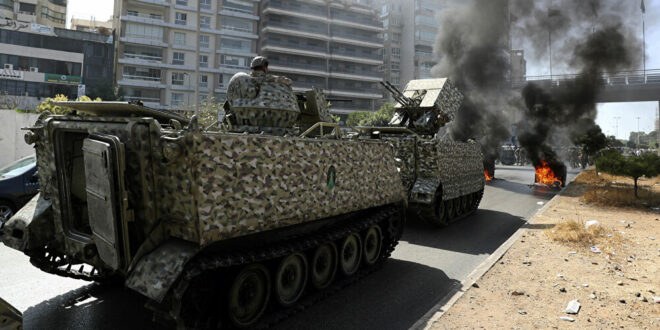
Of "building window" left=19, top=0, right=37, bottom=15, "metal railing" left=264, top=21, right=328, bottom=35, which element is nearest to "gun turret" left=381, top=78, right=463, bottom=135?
"metal railing" left=264, top=21, right=328, bottom=35

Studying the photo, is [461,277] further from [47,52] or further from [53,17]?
[53,17]

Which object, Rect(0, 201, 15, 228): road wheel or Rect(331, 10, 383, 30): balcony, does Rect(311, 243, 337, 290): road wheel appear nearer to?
Rect(0, 201, 15, 228): road wheel

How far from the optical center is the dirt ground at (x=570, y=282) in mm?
4762

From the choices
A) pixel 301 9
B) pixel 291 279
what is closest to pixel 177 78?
pixel 301 9

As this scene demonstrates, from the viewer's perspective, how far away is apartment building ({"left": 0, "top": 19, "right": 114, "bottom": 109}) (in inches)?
1483

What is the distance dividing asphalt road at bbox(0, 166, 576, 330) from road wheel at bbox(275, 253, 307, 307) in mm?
241

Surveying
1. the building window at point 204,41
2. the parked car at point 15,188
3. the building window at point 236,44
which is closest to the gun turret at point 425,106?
the parked car at point 15,188

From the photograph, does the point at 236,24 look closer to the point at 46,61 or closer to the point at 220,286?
the point at 46,61

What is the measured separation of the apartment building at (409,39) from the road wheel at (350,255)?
2528 inches

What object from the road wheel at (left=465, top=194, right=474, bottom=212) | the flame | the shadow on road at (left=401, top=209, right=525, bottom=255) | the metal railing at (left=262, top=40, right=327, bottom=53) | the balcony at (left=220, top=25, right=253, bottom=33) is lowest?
the shadow on road at (left=401, top=209, right=525, bottom=255)

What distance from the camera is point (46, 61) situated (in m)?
38.9

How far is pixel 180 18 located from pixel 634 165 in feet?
150

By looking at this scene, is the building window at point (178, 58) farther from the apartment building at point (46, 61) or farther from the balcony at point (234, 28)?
the apartment building at point (46, 61)

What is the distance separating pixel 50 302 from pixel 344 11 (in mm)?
59924
